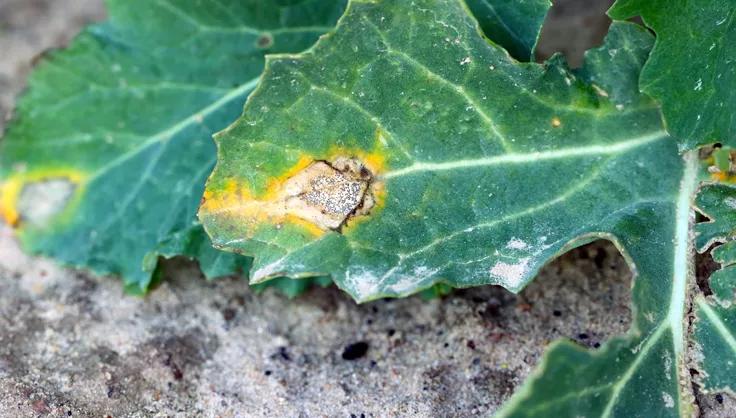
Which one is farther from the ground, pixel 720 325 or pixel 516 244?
pixel 720 325

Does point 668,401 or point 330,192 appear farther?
point 330,192

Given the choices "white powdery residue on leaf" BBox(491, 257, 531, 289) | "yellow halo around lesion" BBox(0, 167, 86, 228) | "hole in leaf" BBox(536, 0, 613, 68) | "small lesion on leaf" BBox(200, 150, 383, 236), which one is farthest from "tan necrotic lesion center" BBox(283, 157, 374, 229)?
"hole in leaf" BBox(536, 0, 613, 68)

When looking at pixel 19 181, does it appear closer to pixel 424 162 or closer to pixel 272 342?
pixel 272 342

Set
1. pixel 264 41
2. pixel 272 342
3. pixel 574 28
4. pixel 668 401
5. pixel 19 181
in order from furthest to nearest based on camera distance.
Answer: pixel 574 28, pixel 19 181, pixel 264 41, pixel 272 342, pixel 668 401

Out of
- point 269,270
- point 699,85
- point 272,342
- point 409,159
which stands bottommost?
point 272,342

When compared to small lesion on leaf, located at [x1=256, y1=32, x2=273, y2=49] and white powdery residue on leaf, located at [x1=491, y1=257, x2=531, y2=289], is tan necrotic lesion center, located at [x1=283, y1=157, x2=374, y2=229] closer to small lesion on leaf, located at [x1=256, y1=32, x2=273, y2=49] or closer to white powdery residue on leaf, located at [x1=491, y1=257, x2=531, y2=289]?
white powdery residue on leaf, located at [x1=491, y1=257, x2=531, y2=289]

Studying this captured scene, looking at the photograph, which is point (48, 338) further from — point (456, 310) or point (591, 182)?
point (591, 182)

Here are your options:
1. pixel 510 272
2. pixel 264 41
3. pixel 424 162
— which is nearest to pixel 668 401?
pixel 510 272

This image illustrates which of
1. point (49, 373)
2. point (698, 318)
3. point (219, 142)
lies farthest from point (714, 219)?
point (49, 373)
